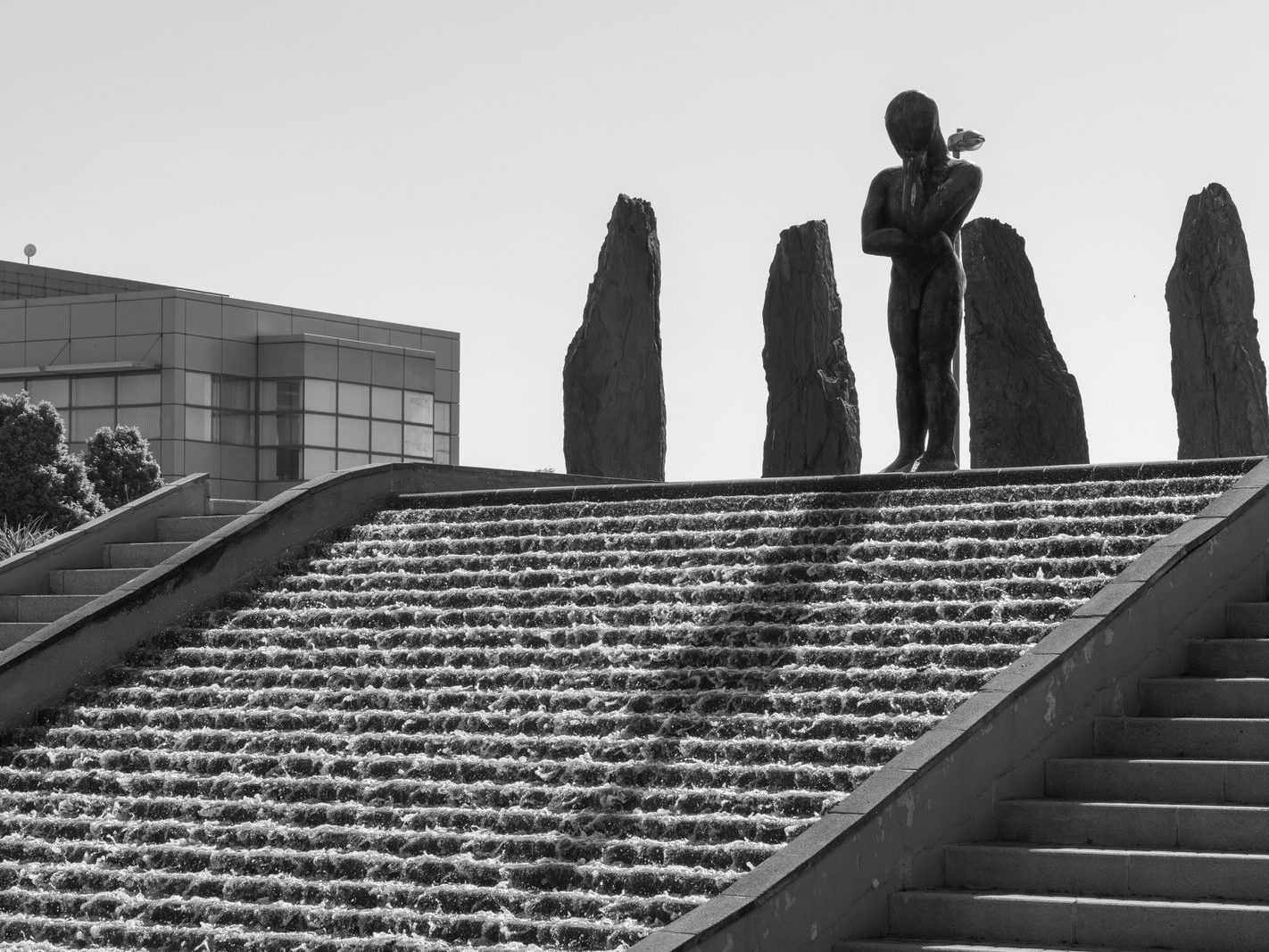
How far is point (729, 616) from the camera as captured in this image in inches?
456

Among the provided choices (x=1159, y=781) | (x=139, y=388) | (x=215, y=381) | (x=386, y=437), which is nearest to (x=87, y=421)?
(x=139, y=388)

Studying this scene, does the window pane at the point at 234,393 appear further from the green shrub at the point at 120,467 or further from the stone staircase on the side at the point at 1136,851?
the stone staircase on the side at the point at 1136,851

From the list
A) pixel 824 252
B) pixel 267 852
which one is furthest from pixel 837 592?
pixel 824 252

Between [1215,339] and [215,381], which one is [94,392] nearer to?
[215,381]

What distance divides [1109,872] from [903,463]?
620cm

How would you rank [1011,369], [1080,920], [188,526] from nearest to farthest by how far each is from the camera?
[1080,920]
[188,526]
[1011,369]

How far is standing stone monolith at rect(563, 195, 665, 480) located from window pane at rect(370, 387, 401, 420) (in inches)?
984

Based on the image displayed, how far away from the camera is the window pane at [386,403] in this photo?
150 ft

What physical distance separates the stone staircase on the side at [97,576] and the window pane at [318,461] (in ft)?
91.1

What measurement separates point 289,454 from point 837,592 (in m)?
33.7

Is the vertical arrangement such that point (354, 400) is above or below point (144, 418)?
above

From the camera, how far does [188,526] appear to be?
15836 mm

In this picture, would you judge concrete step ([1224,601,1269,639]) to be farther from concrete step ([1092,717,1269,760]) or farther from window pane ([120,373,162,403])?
window pane ([120,373,162,403])

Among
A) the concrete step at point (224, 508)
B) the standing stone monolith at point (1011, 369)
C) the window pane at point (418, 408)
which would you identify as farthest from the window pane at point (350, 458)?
the concrete step at point (224, 508)
